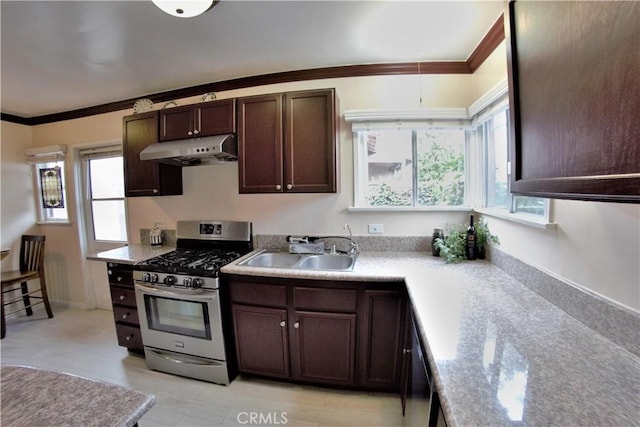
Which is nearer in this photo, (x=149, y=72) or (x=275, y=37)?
(x=275, y=37)

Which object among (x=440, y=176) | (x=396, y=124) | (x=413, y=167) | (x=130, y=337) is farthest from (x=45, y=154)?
(x=440, y=176)

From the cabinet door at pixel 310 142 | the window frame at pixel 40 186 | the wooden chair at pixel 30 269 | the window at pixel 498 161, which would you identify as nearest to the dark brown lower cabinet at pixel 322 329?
the cabinet door at pixel 310 142

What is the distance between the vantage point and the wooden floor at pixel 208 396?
1706mm

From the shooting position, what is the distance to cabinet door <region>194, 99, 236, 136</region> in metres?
2.18

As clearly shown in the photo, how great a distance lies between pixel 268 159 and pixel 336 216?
0.78m

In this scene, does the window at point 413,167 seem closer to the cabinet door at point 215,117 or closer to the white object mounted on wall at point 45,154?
the cabinet door at point 215,117

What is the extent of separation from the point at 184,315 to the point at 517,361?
6.87 feet

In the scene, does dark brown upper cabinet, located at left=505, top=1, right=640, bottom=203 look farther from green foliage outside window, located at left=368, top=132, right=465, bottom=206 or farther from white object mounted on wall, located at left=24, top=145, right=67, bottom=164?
white object mounted on wall, located at left=24, top=145, right=67, bottom=164

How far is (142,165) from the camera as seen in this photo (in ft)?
8.21

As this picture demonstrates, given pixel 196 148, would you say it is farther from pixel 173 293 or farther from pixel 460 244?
pixel 460 244

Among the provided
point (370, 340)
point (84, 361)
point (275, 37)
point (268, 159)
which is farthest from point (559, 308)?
point (84, 361)

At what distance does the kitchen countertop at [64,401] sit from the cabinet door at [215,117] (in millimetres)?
1839

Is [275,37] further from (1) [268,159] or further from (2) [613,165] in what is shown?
(2) [613,165]

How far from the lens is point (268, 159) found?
214 centimetres
